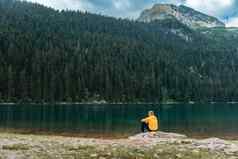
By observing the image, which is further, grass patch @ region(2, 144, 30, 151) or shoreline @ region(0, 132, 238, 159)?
grass patch @ region(2, 144, 30, 151)

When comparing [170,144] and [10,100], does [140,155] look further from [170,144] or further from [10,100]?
[10,100]

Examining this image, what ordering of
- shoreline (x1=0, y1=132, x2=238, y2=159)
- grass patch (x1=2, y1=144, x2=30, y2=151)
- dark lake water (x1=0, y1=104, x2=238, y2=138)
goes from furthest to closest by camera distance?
dark lake water (x1=0, y1=104, x2=238, y2=138), grass patch (x1=2, y1=144, x2=30, y2=151), shoreline (x1=0, y1=132, x2=238, y2=159)

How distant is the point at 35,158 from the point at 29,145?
→ 3902 millimetres

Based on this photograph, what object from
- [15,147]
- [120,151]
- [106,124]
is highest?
[15,147]

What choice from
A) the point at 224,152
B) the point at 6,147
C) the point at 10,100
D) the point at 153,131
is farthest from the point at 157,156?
the point at 10,100

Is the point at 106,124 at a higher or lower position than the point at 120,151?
lower

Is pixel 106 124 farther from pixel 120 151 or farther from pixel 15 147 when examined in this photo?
pixel 120 151

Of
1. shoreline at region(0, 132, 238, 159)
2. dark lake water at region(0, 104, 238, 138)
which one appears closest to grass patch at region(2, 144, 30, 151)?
shoreline at region(0, 132, 238, 159)

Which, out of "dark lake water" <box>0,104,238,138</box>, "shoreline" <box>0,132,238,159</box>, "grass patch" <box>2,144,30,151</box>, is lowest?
"dark lake water" <box>0,104,238,138</box>

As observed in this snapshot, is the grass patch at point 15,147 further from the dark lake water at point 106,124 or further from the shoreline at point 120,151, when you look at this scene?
the dark lake water at point 106,124

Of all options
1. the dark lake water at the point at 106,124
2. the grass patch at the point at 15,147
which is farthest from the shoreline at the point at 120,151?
the dark lake water at the point at 106,124

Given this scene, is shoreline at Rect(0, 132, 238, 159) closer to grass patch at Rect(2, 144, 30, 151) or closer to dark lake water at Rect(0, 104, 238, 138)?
grass patch at Rect(2, 144, 30, 151)

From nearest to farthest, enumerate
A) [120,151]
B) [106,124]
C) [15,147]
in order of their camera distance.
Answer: [120,151]
[15,147]
[106,124]

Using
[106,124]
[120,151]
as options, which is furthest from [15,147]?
[106,124]
